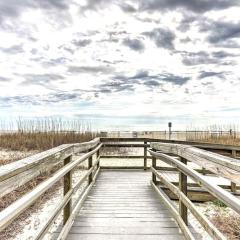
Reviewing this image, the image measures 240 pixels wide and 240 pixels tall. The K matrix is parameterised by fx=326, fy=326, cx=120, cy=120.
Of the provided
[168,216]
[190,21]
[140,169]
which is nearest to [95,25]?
[190,21]

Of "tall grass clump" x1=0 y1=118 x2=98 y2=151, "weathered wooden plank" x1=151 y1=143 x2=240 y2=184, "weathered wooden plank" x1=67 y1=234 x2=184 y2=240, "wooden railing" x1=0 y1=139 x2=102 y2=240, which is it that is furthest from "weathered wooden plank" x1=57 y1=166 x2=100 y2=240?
"tall grass clump" x1=0 y1=118 x2=98 y2=151

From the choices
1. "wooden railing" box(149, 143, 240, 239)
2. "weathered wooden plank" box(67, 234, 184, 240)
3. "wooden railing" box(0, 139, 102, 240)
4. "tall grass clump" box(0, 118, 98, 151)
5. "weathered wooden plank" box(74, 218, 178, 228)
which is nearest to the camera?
"wooden railing" box(0, 139, 102, 240)

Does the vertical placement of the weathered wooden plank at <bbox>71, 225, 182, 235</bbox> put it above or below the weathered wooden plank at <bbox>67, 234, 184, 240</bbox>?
above

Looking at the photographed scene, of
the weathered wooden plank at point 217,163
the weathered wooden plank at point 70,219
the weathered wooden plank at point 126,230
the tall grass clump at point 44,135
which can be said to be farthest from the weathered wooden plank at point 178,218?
the tall grass clump at point 44,135

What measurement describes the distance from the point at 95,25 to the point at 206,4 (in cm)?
436

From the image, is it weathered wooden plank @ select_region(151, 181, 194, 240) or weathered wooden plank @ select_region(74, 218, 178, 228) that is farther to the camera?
weathered wooden plank @ select_region(74, 218, 178, 228)

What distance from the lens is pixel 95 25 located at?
40.6ft

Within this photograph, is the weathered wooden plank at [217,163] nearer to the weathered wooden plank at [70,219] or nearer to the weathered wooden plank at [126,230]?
the weathered wooden plank at [126,230]

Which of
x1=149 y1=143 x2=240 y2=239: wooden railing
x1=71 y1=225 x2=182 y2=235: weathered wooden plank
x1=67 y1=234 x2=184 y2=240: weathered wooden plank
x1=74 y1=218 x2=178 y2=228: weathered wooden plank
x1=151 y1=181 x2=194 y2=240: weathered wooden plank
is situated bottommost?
x1=67 y1=234 x2=184 y2=240: weathered wooden plank

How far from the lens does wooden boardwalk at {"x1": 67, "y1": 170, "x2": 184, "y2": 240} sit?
401 centimetres

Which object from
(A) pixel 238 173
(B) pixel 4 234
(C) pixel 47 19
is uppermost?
(C) pixel 47 19

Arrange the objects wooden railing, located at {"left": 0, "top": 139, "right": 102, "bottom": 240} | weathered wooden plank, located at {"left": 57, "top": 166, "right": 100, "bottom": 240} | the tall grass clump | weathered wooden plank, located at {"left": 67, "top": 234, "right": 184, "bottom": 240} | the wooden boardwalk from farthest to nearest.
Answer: the tall grass clump, the wooden boardwalk, weathered wooden plank, located at {"left": 67, "top": 234, "right": 184, "bottom": 240}, weathered wooden plank, located at {"left": 57, "top": 166, "right": 100, "bottom": 240}, wooden railing, located at {"left": 0, "top": 139, "right": 102, "bottom": 240}

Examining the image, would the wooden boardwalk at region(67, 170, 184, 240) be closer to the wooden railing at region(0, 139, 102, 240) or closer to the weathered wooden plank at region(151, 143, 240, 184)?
the wooden railing at region(0, 139, 102, 240)

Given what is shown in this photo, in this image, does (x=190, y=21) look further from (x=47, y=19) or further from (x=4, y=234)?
(x=4, y=234)
